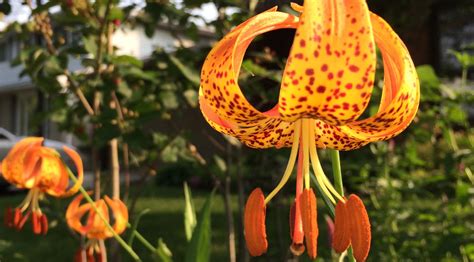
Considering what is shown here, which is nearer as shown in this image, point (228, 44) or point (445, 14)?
point (228, 44)

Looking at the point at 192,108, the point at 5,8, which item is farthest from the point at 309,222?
the point at 192,108

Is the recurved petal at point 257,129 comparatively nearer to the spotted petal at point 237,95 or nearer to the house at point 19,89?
the spotted petal at point 237,95

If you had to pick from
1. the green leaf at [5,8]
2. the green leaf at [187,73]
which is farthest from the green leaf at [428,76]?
the green leaf at [5,8]

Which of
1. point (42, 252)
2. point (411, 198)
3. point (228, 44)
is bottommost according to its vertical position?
point (42, 252)

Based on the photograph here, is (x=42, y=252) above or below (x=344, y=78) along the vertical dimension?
below

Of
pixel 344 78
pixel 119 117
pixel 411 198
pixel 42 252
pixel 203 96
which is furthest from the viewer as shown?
pixel 42 252

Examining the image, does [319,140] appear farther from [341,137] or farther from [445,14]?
[445,14]

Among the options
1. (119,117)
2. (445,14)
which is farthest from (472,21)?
(119,117)
